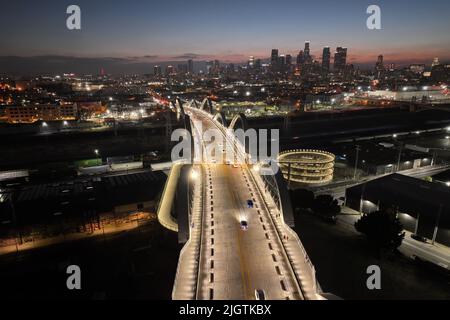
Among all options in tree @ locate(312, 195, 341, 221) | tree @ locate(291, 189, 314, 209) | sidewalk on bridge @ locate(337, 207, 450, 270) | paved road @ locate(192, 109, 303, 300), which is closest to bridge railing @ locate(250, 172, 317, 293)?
paved road @ locate(192, 109, 303, 300)

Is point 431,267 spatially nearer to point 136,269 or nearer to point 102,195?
point 136,269

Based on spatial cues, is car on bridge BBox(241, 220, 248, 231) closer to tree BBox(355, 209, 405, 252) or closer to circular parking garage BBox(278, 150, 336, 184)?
tree BBox(355, 209, 405, 252)

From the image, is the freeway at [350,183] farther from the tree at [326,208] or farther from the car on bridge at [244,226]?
the car on bridge at [244,226]

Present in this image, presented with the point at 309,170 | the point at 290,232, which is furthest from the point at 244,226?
the point at 309,170

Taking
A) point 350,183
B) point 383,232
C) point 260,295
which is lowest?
point 350,183

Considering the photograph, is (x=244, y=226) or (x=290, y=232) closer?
(x=290, y=232)
